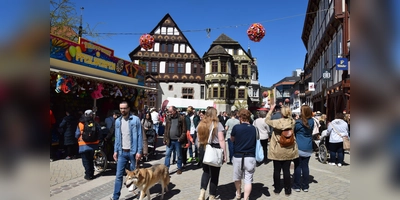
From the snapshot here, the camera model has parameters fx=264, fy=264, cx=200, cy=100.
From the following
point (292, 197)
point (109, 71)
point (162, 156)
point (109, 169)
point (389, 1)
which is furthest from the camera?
point (109, 71)

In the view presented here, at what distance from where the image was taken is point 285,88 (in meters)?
80.6

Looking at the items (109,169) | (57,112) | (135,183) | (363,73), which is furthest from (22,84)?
(57,112)

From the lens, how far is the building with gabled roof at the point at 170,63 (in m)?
37.7

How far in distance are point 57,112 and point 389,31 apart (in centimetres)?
1188

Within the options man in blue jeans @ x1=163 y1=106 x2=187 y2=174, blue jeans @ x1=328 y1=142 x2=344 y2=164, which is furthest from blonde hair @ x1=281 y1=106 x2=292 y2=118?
blue jeans @ x1=328 y1=142 x2=344 y2=164

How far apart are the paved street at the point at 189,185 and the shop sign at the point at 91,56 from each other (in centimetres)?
397

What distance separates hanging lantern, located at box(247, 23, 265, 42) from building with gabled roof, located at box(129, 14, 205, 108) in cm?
2626

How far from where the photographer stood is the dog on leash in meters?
4.65

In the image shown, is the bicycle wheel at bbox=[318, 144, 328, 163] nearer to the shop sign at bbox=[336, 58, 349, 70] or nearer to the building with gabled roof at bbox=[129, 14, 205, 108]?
the shop sign at bbox=[336, 58, 349, 70]

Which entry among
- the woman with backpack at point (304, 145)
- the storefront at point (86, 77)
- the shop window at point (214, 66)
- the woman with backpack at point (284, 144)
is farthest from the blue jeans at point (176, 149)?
the shop window at point (214, 66)

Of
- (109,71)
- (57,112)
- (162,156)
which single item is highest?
(109,71)

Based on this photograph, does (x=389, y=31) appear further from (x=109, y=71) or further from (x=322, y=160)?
(x=109, y=71)

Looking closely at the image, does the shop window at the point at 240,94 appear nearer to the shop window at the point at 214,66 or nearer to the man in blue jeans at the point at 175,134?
the shop window at the point at 214,66

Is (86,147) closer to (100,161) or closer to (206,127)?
(100,161)
